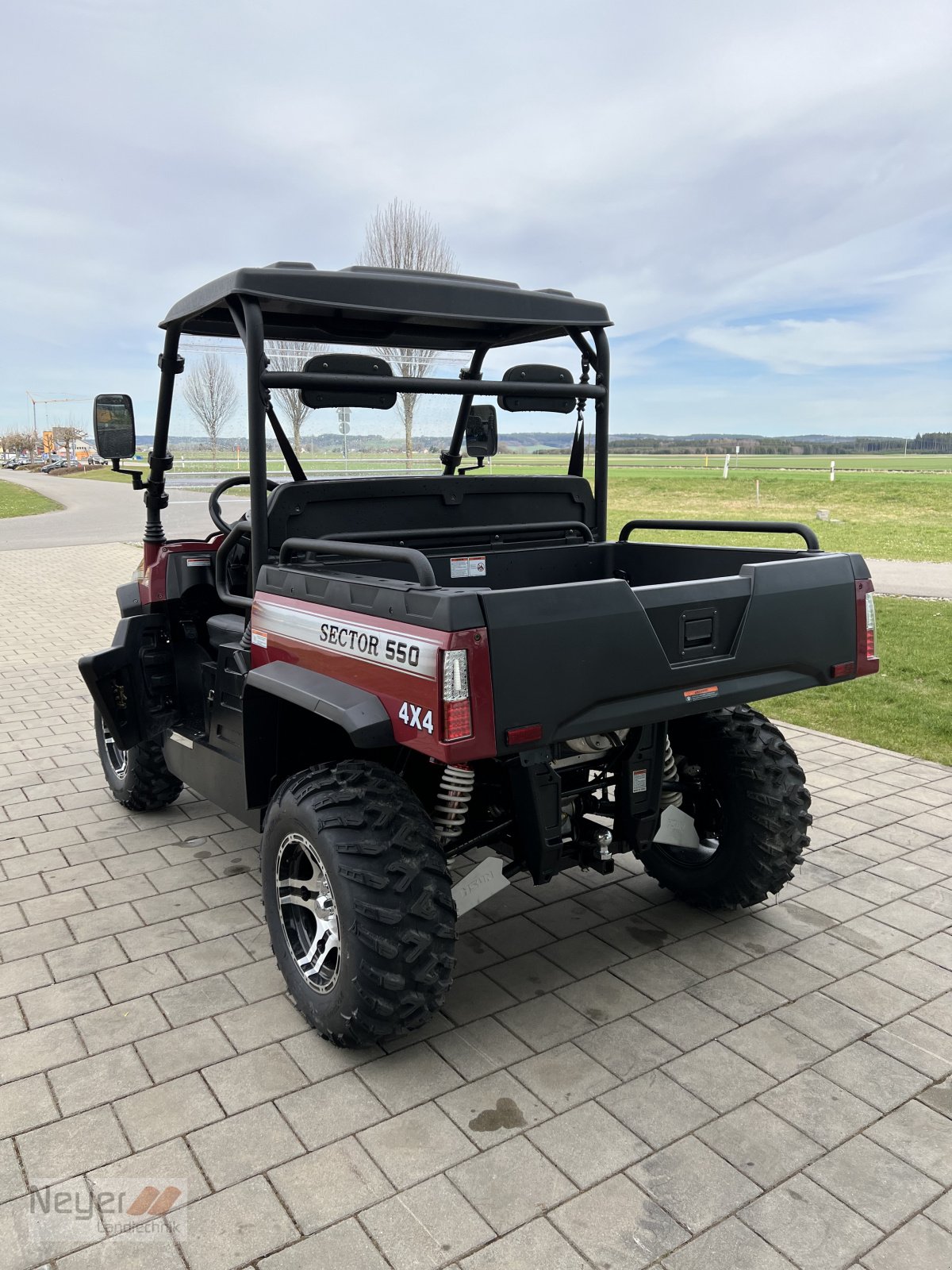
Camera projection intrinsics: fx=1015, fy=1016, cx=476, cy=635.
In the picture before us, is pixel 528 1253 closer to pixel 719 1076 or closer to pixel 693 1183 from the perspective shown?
pixel 693 1183

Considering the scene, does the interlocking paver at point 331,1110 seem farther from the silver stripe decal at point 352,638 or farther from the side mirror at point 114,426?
the side mirror at point 114,426

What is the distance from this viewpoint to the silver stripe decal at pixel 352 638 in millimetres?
2582

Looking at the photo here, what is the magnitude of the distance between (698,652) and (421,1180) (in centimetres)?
160

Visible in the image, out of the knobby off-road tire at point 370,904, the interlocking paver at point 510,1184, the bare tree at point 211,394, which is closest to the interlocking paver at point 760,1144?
the interlocking paver at point 510,1184

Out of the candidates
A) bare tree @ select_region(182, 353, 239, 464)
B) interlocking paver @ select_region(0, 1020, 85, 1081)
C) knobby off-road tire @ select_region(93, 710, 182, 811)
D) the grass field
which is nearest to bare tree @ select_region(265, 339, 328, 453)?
bare tree @ select_region(182, 353, 239, 464)

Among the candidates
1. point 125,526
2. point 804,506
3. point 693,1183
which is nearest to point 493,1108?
point 693,1183

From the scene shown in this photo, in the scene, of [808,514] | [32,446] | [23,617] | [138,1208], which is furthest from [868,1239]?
[32,446]

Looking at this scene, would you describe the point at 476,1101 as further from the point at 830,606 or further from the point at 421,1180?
the point at 830,606

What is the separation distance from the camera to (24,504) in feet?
108

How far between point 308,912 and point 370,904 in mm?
572

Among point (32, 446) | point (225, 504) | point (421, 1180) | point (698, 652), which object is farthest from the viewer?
point (32, 446)

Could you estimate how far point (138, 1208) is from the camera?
241cm

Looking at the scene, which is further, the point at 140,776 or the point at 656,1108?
the point at 140,776

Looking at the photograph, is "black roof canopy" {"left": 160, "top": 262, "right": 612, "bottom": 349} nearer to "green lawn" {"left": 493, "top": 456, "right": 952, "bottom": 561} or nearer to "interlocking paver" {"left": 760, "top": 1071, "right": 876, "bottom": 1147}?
"interlocking paver" {"left": 760, "top": 1071, "right": 876, "bottom": 1147}
